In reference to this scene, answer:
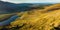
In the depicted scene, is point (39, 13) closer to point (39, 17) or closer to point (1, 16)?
point (39, 17)

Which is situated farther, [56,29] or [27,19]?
[27,19]

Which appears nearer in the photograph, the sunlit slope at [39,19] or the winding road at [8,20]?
the sunlit slope at [39,19]

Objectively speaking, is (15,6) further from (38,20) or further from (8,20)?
(38,20)

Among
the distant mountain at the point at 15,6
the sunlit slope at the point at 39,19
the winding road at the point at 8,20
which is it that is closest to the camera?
the sunlit slope at the point at 39,19

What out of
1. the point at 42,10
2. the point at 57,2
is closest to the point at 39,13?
the point at 42,10

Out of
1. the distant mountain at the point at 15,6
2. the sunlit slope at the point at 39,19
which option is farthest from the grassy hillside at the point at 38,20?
the distant mountain at the point at 15,6

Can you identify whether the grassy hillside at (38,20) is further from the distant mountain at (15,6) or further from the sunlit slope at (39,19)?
the distant mountain at (15,6)

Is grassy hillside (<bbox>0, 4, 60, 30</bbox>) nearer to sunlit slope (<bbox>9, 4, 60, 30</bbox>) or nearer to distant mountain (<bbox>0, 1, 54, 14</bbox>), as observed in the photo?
sunlit slope (<bbox>9, 4, 60, 30</bbox>)

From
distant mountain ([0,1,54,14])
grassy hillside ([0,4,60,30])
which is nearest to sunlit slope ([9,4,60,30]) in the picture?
grassy hillside ([0,4,60,30])
